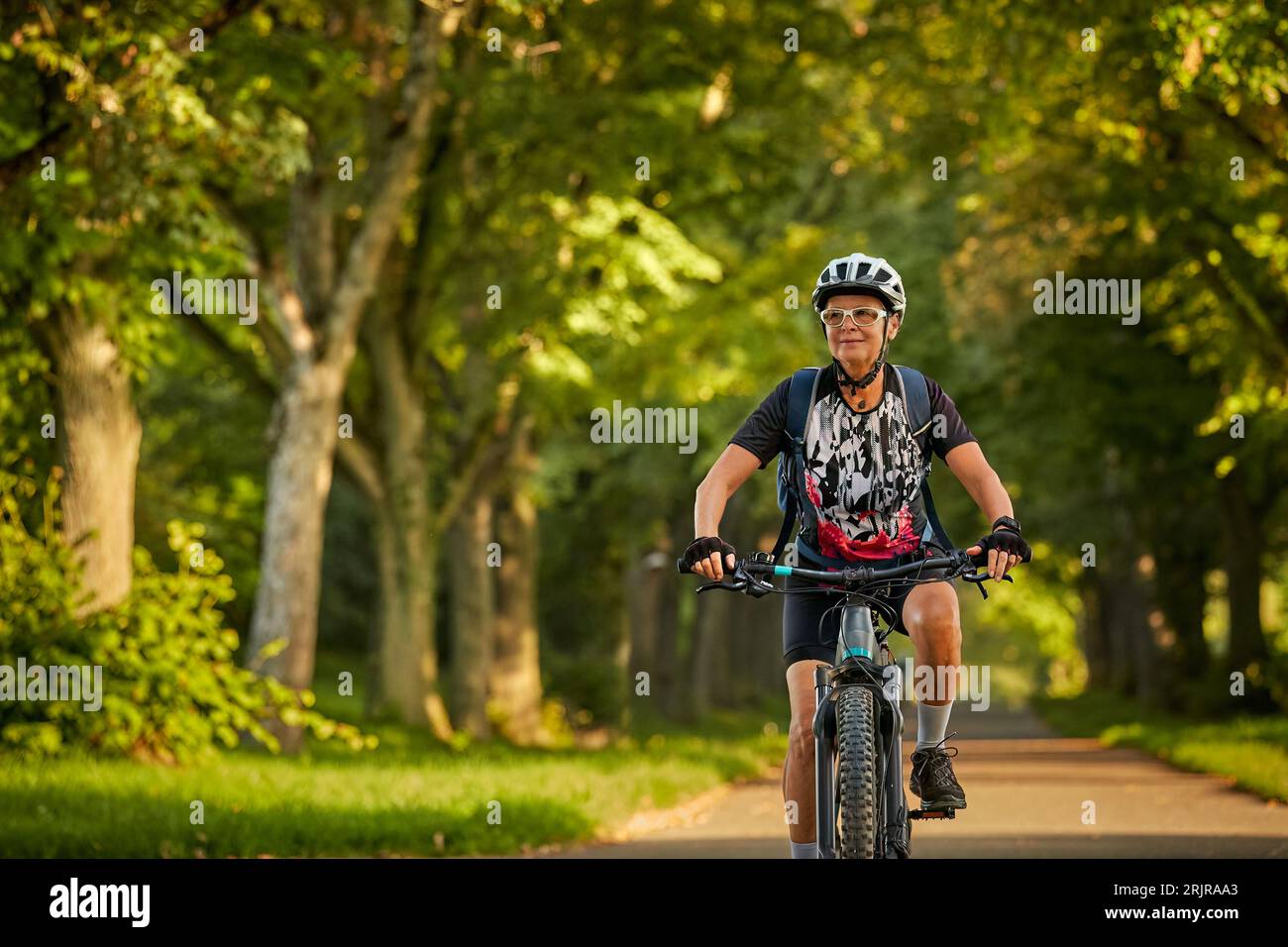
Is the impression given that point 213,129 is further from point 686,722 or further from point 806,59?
point 686,722

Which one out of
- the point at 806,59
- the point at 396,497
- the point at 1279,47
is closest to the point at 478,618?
the point at 396,497

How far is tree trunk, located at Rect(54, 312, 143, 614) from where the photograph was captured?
1509 cm

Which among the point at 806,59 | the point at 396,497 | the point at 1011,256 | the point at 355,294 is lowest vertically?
the point at 396,497

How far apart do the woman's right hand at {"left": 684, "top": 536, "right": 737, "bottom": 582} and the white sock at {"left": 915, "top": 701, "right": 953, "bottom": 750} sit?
86 centimetres

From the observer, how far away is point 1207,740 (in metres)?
22.0

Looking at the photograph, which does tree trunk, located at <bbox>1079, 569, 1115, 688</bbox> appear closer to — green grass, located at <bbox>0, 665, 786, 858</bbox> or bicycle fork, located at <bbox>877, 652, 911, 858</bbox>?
green grass, located at <bbox>0, 665, 786, 858</bbox>

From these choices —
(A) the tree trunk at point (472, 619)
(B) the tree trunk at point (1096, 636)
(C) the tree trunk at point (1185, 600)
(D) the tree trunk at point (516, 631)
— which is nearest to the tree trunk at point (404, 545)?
(A) the tree trunk at point (472, 619)

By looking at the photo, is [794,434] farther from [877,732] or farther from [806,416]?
[877,732]

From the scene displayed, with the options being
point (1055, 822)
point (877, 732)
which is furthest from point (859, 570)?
point (1055, 822)

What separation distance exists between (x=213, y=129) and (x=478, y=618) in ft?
38.0

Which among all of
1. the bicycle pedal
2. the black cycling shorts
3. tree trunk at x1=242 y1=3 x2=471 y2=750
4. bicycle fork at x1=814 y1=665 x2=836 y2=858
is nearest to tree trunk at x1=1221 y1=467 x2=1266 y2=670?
tree trunk at x1=242 y1=3 x2=471 y2=750

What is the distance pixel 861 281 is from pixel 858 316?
119 mm

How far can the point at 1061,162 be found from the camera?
2414cm

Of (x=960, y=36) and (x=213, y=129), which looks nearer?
(x=213, y=129)
